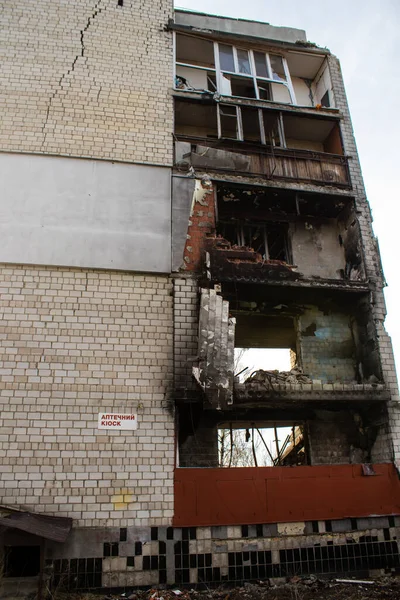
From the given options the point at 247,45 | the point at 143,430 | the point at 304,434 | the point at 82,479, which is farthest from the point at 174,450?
the point at 247,45

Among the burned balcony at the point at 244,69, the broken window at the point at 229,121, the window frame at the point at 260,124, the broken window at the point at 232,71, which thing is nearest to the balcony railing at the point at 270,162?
the window frame at the point at 260,124

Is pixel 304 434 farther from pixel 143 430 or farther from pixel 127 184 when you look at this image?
pixel 127 184

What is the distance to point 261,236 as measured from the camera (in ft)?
40.8

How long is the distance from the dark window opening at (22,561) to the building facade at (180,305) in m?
0.04

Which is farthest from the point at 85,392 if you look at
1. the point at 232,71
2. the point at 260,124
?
the point at 232,71

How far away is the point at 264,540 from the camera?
324 inches

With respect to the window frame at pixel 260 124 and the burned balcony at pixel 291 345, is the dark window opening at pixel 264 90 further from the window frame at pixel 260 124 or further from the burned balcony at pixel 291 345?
the burned balcony at pixel 291 345

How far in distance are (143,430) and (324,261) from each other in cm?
665

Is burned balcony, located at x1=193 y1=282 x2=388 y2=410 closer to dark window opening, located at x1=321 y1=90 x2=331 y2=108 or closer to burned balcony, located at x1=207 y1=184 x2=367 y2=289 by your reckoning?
burned balcony, located at x1=207 y1=184 x2=367 y2=289

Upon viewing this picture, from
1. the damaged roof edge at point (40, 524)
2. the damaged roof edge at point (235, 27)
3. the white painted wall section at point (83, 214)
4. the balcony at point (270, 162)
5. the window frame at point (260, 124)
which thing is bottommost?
the damaged roof edge at point (40, 524)

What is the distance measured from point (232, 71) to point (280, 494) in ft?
36.8

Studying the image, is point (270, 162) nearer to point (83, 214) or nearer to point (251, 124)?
point (251, 124)

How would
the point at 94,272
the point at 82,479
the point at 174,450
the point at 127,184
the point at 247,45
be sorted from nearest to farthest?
the point at 82,479 → the point at 174,450 → the point at 94,272 → the point at 127,184 → the point at 247,45

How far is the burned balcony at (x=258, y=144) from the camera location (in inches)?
452
